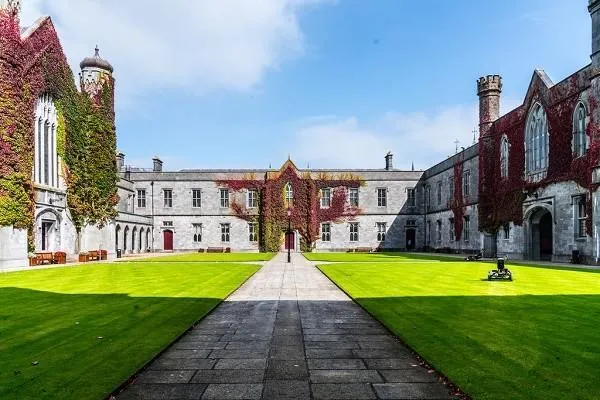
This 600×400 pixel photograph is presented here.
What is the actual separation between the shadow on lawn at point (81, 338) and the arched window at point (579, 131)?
79.6ft

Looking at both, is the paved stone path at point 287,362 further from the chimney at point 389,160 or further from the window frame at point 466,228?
the chimney at point 389,160

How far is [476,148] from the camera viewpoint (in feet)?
128

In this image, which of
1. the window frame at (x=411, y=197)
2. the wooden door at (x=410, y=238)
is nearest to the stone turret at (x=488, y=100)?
the window frame at (x=411, y=197)

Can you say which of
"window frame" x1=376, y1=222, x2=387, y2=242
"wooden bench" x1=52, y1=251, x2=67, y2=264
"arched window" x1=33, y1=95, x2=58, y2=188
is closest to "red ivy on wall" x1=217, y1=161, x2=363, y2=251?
"window frame" x1=376, y1=222, x2=387, y2=242

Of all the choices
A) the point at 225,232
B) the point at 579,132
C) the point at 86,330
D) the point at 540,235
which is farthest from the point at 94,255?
the point at 579,132

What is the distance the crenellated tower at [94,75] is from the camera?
37750 millimetres

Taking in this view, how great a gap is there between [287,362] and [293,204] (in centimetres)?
4532

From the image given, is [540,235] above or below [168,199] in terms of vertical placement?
below

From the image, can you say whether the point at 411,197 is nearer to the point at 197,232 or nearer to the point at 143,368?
the point at 197,232

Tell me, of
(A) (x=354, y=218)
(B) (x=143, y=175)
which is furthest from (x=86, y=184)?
(A) (x=354, y=218)

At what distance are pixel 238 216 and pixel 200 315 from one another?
140 ft

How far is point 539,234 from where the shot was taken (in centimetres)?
3203

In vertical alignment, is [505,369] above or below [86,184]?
below

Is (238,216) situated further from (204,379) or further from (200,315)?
(204,379)
